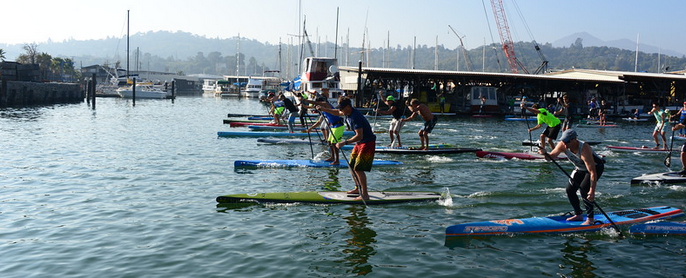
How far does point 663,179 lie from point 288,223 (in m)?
10.2

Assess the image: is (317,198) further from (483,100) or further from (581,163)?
(483,100)

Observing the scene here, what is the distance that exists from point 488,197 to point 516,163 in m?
6.13

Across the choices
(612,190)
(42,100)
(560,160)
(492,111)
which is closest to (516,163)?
(560,160)

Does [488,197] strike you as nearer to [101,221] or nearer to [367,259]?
[367,259]

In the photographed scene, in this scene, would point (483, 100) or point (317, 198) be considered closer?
point (317, 198)

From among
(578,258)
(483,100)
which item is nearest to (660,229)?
(578,258)

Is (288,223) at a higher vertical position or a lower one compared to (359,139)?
lower

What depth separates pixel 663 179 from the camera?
15008 millimetres

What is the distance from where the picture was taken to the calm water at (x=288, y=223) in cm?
861

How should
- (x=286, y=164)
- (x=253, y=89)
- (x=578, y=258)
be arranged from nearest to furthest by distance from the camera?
(x=578, y=258) < (x=286, y=164) < (x=253, y=89)

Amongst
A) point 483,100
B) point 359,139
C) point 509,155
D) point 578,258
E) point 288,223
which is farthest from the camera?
point 483,100

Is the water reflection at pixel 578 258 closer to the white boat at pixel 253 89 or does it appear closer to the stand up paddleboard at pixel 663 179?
the stand up paddleboard at pixel 663 179

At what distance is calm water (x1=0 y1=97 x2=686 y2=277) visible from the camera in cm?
861

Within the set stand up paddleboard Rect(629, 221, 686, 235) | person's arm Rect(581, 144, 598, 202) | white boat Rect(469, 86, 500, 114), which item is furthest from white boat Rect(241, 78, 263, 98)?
person's arm Rect(581, 144, 598, 202)
